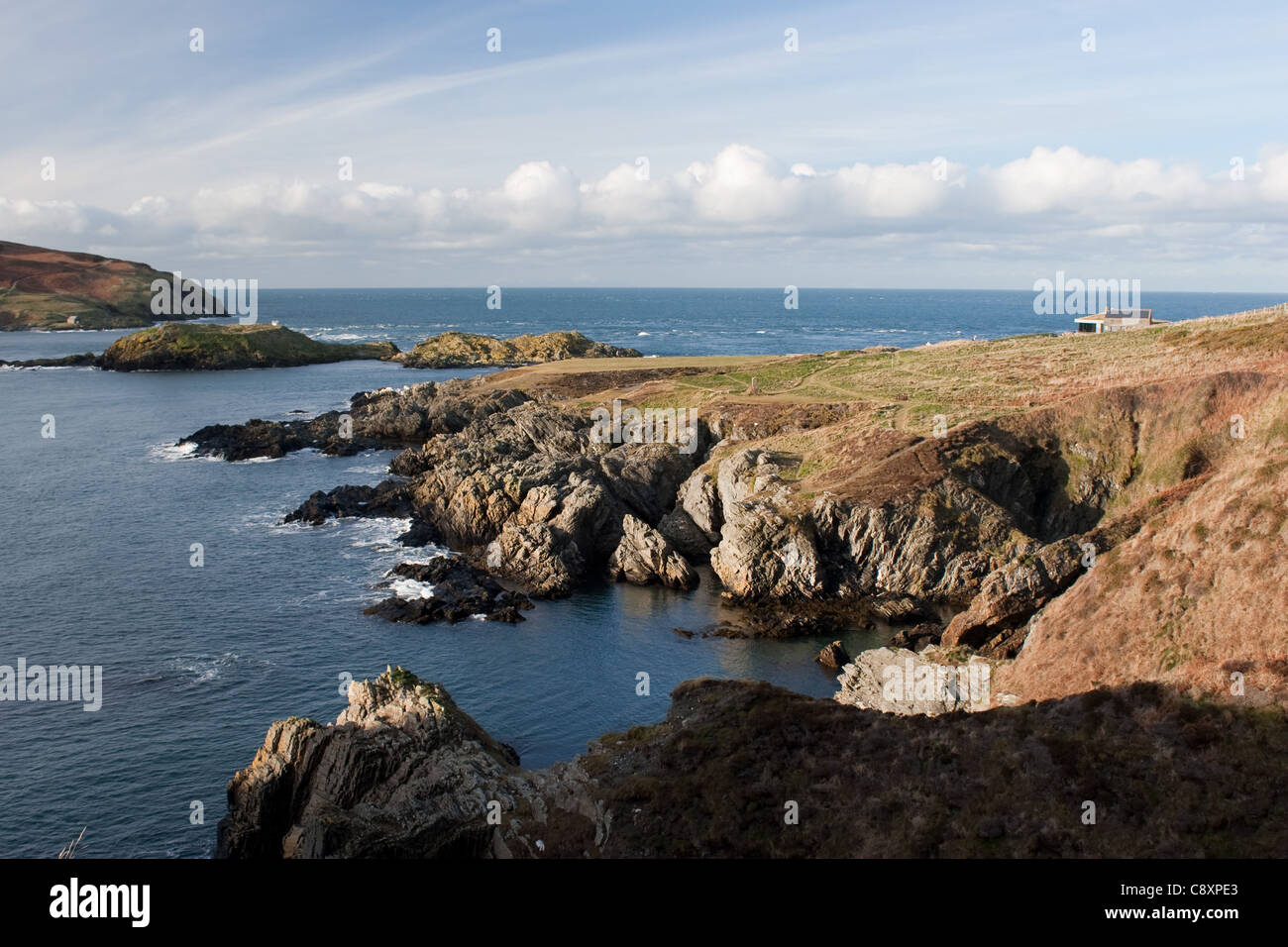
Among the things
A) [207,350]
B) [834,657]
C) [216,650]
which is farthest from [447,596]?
[207,350]

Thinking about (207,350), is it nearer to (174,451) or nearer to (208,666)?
(174,451)

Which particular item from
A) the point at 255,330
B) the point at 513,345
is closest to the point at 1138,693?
the point at 513,345

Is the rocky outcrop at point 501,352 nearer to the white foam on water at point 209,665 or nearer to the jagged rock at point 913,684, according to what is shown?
the white foam on water at point 209,665

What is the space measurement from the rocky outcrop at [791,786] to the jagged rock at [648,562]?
25.9 m

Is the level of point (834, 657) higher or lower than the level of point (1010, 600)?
lower

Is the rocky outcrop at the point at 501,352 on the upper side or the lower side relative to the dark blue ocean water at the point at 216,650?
upper

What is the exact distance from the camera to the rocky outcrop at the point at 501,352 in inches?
6649

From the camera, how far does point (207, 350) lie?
168m

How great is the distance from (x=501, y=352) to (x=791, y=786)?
156666 millimetres

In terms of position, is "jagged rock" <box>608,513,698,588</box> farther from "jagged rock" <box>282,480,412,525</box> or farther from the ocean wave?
"jagged rock" <box>282,480,412,525</box>

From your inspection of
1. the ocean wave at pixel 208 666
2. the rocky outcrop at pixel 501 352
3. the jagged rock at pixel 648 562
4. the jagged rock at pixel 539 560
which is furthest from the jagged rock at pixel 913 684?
the rocky outcrop at pixel 501 352

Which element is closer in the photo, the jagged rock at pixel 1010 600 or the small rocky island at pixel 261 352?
the jagged rock at pixel 1010 600
